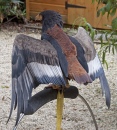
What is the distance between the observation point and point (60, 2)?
8492 mm

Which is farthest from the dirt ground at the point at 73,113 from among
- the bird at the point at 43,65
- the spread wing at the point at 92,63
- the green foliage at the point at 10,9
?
the green foliage at the point at 10,9

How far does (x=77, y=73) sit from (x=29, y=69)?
30cm

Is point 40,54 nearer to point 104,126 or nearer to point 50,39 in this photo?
point 50,39

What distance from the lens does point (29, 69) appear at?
8.93ft

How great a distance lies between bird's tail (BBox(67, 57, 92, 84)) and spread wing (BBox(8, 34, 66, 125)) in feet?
0.25

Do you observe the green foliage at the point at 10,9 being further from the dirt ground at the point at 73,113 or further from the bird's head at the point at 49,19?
the bird's head at the point at 49,19

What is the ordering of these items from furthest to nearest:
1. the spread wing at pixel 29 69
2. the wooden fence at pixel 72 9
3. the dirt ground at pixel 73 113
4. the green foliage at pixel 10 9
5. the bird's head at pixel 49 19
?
1. the green foliage at pixel 10 9
2. the wooden fence at pixel 72 9
3. the dirt ground at pixel 73 113
4. the bird's head at pixel 49 19
5. the spread wing at pixel 29 69

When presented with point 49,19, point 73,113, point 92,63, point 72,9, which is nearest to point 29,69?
point 49,19

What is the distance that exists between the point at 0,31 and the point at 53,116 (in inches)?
168

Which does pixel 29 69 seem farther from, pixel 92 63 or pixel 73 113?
pixel 73 113

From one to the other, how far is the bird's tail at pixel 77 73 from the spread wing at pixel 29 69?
7 cm

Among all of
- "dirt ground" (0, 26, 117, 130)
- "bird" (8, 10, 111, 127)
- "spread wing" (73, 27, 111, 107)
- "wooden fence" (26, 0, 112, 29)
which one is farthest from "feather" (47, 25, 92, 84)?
"wooden fence" (26, 0, 112, 29)

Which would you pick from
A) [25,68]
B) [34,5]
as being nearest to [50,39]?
[25,68]

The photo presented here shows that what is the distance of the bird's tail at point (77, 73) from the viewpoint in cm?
274
